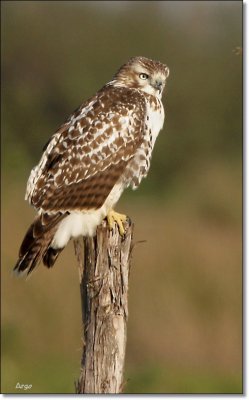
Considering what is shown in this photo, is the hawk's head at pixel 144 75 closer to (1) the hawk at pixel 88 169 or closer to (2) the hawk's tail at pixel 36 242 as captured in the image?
(1) the hawk at pixel 88 169

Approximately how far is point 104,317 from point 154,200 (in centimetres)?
1098

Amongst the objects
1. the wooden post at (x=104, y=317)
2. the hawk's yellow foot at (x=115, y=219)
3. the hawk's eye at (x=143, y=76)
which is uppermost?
the hawk's eye at (x=143, y=76)

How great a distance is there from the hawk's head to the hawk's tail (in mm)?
1124

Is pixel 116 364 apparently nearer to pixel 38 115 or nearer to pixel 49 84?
pixel 38 115

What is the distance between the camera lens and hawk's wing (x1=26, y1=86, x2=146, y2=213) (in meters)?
6.06

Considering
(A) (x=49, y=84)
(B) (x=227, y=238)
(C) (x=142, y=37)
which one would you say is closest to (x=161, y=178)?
(A) (x=49, y=84)

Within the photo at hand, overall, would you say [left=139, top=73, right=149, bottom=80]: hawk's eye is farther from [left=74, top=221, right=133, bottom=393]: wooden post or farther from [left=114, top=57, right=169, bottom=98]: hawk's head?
[left=74, top=221, right=133, bottom=393]: wooden post

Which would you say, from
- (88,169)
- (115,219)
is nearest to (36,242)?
(115,219)

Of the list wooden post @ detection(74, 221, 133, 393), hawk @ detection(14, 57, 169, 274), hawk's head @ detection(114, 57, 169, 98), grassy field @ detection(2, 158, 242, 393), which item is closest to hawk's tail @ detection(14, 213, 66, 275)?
hawk @ detection(14, 57, 169, 274)

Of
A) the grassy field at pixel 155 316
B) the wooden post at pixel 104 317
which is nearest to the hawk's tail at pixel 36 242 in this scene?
the wooden post at pixel 104 317

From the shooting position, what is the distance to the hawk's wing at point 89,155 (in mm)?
6062

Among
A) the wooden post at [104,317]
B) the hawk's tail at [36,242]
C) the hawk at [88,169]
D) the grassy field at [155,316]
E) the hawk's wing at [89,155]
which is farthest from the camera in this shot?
the grassy field at [155,316]

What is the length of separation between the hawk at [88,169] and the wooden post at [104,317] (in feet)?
0.69

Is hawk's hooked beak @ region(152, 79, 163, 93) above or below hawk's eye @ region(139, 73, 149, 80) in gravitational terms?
below
